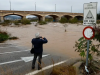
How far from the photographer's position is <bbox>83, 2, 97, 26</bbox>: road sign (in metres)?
4.08

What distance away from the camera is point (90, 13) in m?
4.15

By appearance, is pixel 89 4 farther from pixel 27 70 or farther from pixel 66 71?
pixel 27 70

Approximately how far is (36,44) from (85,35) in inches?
75.3

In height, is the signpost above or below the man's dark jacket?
above

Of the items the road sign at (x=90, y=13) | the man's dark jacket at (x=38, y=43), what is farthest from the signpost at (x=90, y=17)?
the man's dark jacket at (x=38, y=43)

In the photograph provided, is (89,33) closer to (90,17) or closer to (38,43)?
(90,17)

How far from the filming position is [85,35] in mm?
4266

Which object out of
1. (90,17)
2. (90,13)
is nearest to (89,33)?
(90,17)

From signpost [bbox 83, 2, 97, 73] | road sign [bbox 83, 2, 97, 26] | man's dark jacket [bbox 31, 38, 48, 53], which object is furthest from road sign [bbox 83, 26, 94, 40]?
man's dark jacket [bbox 31, 38, 48, 53]

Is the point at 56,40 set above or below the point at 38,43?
below

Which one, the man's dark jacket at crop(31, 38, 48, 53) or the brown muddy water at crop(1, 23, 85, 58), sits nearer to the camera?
the man's dark jacket at crop(31, 38, 48, 53)

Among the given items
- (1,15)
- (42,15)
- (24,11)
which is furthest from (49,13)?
(1,15)

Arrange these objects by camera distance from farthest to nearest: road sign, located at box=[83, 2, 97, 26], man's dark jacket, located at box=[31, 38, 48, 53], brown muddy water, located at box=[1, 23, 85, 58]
A: brown muddy water, located at box=[1, 23, 85, 58] → man's dark jacket, located at box=[31, 38, 48, 53] → road sign, located at box=[83, 2, 97, 26]

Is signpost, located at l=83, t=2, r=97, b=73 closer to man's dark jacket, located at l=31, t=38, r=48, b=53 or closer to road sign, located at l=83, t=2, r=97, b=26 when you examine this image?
road sign, located at l=83, t=2, r=97, b=26
